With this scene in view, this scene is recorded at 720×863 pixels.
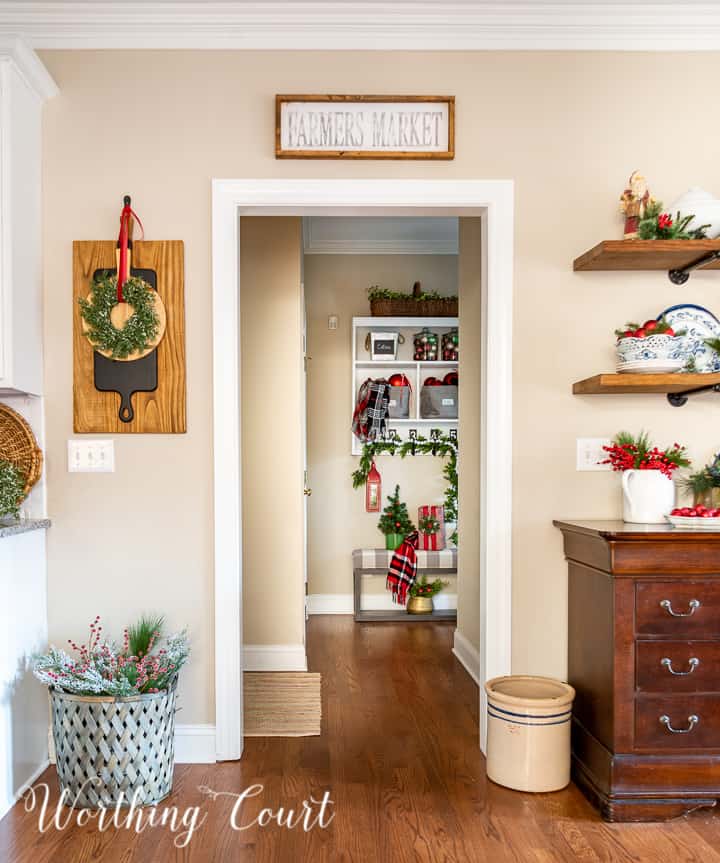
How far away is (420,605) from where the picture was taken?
537 cm

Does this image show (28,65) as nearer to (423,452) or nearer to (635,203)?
(635,203)

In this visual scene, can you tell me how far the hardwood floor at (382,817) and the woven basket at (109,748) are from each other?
131mm

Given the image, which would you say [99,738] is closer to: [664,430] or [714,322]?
[664,430]

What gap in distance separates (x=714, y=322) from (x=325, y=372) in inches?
126

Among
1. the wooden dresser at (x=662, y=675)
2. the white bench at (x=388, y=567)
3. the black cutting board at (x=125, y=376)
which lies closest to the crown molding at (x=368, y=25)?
the black cutting board at (x=125, y=376)

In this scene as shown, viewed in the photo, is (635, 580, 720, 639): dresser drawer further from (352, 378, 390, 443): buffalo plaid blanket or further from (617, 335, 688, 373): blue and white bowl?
(352, 378, 390, 443): buffalo plaid blanket

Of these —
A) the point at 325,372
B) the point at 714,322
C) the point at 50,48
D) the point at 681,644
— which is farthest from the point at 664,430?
the point at 325,372

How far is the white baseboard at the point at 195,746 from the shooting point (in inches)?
113

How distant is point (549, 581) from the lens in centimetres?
292

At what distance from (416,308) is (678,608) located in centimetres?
343

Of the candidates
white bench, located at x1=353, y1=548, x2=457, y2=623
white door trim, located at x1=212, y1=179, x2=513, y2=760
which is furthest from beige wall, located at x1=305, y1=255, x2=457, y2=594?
white door trim, located at x1=212, y1=179, x2=513, y2=760

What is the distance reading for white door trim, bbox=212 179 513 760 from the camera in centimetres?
287

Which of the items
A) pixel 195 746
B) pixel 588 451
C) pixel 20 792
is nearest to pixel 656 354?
pixel 588 451

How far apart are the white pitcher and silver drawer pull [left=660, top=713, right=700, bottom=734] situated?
62cm
